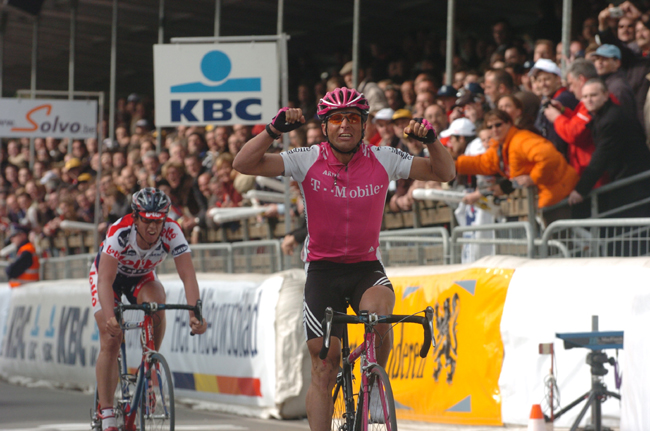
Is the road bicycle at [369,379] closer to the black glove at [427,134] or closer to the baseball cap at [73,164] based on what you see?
the black glove at [427,134]

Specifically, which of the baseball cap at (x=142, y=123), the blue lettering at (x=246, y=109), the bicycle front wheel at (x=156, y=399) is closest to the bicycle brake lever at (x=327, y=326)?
the bicycle front wheel at (x=156, y=399)

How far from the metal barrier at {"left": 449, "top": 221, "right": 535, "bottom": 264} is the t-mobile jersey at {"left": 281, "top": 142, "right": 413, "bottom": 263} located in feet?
7.46

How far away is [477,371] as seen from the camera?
302 inches

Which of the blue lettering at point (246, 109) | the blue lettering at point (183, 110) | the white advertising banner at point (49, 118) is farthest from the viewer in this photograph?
the white advertising banner at point (49, 118)

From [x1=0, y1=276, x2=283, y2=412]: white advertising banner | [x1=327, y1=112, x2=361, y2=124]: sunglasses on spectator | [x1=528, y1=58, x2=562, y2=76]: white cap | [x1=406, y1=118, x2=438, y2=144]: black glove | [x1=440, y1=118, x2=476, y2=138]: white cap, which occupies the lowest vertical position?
[x1=0, y1=276, x2=283, y2=412]: white advertising banner

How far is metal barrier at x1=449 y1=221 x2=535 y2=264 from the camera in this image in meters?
7.77

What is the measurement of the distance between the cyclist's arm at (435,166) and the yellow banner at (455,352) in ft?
6.47

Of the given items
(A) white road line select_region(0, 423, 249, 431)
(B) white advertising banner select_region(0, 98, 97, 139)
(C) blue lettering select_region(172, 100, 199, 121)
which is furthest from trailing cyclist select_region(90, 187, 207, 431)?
(B) white advertising banner select_region(0, 98, 97, 139)

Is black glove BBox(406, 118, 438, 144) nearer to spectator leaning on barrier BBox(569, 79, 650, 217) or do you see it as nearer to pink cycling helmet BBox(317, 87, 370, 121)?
pink cycling helmet BBox(317, 87, 370, 121)

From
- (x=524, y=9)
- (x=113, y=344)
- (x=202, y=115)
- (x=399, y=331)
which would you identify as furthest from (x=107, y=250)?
(x=524, y=9)

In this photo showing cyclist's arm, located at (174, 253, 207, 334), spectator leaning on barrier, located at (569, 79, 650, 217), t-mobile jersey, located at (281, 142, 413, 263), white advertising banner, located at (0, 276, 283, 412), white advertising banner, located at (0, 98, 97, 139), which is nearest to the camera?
t-mobile jersey, located at (281, 142, 413, 263)

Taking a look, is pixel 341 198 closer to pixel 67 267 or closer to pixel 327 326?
pixel 327 326

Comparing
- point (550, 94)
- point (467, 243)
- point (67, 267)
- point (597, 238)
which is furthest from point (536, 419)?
point (67, 267)

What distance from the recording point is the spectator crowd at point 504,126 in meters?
8.51
